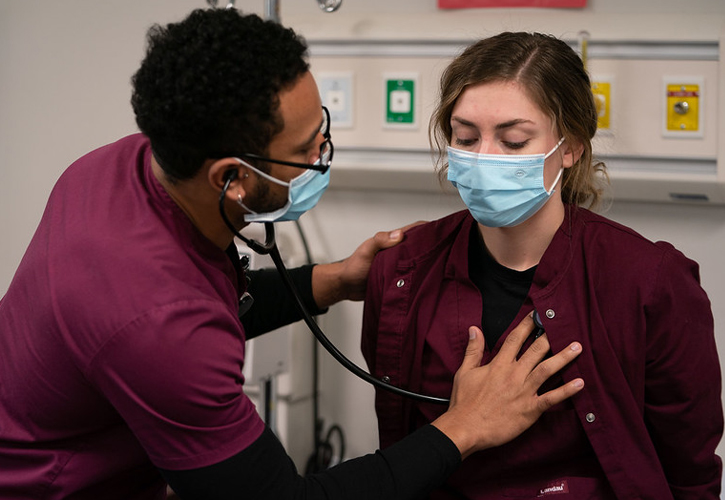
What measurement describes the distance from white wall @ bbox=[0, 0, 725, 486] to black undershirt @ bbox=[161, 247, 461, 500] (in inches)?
32.5

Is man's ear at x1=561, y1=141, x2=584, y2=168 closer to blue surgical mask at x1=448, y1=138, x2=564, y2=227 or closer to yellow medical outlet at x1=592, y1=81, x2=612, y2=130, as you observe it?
blue surgical mask at x1=448, y1=138, x2=564, y2=227

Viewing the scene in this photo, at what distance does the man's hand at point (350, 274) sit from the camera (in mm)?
1441

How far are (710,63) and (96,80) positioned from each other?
160 centimetres

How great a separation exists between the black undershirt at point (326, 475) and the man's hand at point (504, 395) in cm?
4

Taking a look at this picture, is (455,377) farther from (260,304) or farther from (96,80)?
(96,80)

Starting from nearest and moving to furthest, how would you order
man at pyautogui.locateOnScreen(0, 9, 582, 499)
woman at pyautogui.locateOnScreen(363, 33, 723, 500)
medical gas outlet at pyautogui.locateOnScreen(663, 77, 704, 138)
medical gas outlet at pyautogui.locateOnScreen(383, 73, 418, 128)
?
1. man at pyautogui.locateOnScreen(0, 9, 582, 499)
2. woman at pyautogui.locateOnScreen(363, 33, 723, 500)
3. medical gas outlet at pyautogui.locateOnScreen(663, 77, 704, 138)
4. medical gas outlet at pyautogui.locateOnScreen(383, 73, 418, 128)

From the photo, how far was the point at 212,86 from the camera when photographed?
3.19 ft

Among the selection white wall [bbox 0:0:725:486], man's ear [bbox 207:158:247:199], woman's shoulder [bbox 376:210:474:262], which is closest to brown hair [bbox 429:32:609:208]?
woman's shoulder [bbox 376:210:474:262]

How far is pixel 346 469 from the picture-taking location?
1.10 meters

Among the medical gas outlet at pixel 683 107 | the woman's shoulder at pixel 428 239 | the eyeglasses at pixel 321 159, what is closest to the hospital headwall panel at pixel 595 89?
the medical gas outlet at pixel 683 107

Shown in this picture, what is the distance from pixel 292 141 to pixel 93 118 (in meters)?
1.37

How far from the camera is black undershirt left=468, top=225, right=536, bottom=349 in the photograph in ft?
4.25

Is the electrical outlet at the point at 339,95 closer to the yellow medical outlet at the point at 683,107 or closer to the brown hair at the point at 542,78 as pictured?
the brown hair at the point at 542,78

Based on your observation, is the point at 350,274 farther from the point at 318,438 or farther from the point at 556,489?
the point at 318,438
